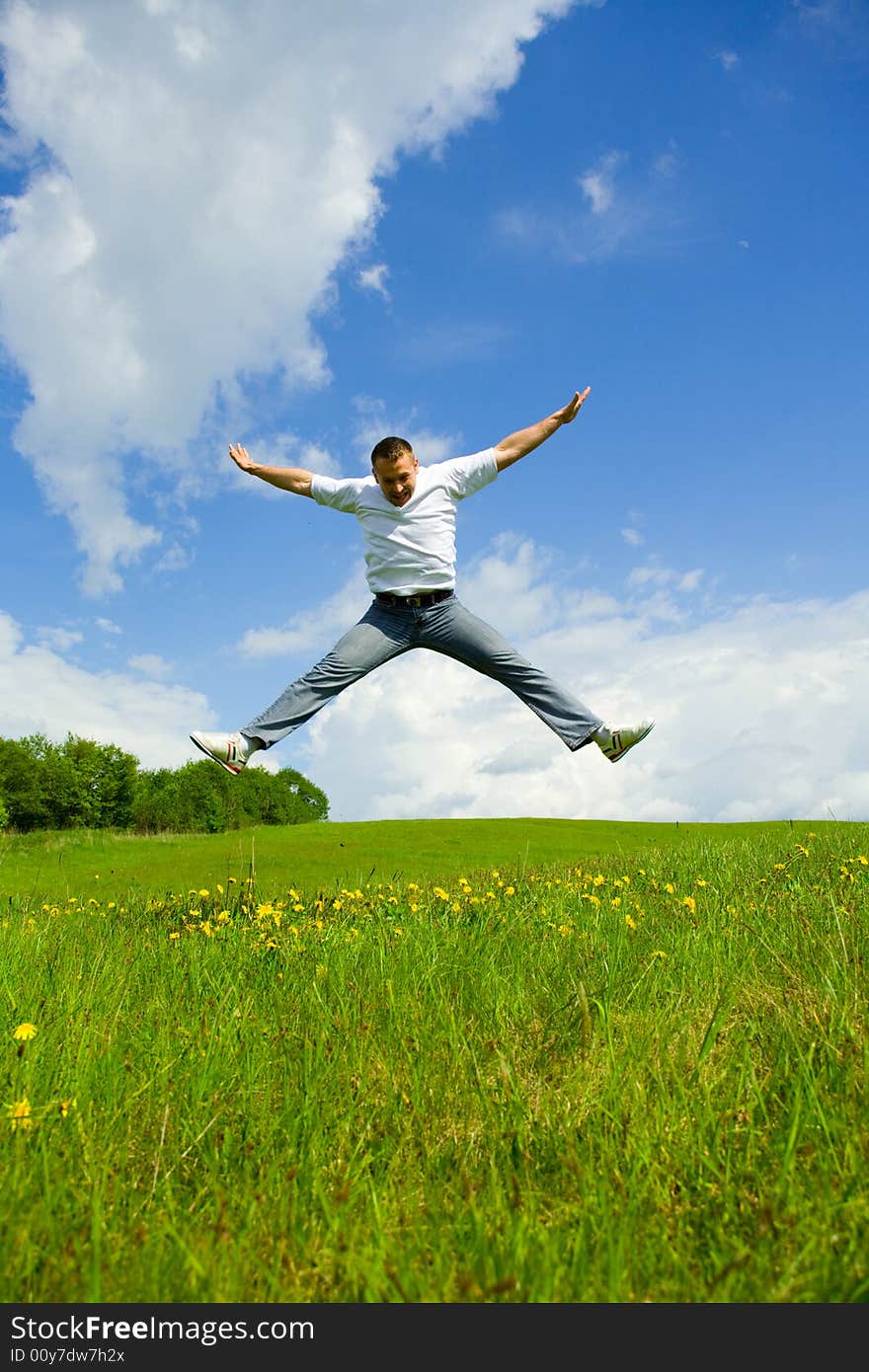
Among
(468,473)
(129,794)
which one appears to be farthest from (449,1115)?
(129,794)

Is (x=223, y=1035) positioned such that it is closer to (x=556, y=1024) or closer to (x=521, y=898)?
(x=556, y=1024)

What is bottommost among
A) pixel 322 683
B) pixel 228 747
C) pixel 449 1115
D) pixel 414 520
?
pixel 449 1115

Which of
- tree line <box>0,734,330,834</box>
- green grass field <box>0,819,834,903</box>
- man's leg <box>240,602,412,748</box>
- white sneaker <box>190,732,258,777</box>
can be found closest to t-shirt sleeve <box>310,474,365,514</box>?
man's leg <box>240,602,412,748</box>

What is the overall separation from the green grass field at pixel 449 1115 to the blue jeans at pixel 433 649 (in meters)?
2.13

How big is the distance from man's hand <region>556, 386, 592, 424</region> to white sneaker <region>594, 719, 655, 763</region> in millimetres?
2916

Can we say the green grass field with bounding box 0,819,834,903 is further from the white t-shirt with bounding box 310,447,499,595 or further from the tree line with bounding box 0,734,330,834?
the tree line with bounding box 0,734,330,834

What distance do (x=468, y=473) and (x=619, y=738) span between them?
2818 mm

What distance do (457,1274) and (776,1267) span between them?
836mm

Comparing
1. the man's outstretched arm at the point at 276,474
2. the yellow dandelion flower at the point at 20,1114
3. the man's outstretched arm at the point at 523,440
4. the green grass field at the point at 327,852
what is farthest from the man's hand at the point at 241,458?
the green grass field at the point at 327,852

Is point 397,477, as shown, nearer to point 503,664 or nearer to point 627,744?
point 503,664

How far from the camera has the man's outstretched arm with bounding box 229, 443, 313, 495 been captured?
808 centimetres

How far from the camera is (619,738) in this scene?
7.80m

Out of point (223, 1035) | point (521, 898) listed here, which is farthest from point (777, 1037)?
point (521, 898)
